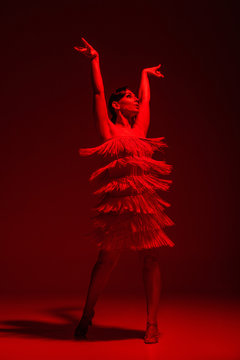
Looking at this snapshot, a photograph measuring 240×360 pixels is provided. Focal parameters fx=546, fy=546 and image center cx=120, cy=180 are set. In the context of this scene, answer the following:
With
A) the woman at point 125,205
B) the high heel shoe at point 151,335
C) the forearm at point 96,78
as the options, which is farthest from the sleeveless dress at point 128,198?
the high heel shoe at point 151,335

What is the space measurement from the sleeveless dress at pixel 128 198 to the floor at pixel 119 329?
396 millimetres

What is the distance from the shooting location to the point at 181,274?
146 inches

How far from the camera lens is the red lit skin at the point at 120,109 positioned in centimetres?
230

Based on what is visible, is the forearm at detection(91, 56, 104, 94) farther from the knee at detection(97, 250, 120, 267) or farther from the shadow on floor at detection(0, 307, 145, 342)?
the shadow on floor at detection(0, 307, 145, 342)

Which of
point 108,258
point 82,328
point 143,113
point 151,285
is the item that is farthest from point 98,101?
point 82,328

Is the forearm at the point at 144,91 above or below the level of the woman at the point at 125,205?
above

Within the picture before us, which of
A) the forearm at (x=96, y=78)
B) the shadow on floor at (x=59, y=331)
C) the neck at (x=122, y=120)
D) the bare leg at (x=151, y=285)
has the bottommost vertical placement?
the shadow on floor at (x=59, y=331)

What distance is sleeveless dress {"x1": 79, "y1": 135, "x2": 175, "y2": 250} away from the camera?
2.18 metres

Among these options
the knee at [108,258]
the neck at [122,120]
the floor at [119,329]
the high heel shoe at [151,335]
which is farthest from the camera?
the neck at [122,120]

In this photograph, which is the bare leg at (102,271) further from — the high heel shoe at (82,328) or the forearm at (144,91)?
the forearm at (144,91)

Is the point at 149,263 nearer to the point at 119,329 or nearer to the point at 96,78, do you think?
the point at 119,329

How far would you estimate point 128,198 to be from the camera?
2.21 m

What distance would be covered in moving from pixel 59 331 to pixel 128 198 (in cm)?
68

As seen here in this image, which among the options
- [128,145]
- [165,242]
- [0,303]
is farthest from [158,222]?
[0,303]
